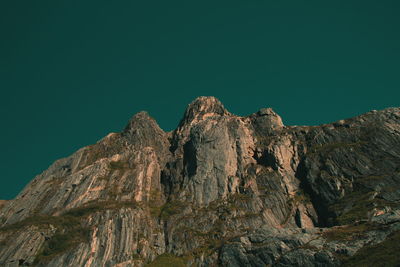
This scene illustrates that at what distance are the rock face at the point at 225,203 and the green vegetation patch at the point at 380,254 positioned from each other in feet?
1.30

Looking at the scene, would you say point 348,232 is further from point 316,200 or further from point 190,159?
point 190,159

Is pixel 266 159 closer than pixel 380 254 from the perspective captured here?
No

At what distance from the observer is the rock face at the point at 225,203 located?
130875 millimetres

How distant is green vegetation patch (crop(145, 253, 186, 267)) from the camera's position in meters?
139

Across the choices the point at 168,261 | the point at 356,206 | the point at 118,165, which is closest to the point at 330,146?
the point at 356,206

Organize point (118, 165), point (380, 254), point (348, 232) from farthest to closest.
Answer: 1. point (118, 165)
2. point (348, 232)
3. point (380, 254)

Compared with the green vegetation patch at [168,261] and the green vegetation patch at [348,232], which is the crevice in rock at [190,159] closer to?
the green vegetation patch at [168,261]

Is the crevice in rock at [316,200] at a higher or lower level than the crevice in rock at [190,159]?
lower

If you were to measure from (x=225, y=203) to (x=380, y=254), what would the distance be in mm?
62746

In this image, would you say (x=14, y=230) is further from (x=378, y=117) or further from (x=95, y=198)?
(x=378, y=117)

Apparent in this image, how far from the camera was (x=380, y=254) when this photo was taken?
11188cm

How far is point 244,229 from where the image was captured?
489 ft

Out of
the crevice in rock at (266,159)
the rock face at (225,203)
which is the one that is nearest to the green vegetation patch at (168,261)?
the rock face at (225,203)

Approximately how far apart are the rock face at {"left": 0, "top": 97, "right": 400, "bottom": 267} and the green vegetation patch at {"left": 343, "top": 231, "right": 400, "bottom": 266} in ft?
1.30
